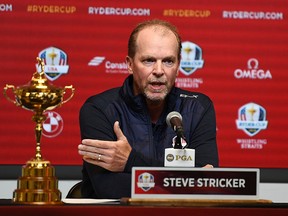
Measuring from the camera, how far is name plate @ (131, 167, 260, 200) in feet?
8.18

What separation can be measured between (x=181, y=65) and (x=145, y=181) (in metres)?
2.43

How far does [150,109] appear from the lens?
365 centimetres

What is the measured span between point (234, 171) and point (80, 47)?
249 cm

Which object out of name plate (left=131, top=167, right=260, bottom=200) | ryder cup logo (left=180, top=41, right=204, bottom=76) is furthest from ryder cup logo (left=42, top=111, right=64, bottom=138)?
name plate (left=131, top=167, right=260, bottom=200)

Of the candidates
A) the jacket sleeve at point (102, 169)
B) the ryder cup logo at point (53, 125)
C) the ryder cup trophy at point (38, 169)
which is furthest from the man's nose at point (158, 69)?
the ryder cup logo at point (53, 125)

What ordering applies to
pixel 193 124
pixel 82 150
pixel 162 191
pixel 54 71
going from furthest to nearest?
pixel 54 71, pixel 193 124, pixel 82 150, pixel 162 191

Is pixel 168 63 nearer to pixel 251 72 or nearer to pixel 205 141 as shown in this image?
pixel 205 141

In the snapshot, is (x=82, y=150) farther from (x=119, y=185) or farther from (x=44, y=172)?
(x=44, y=172)

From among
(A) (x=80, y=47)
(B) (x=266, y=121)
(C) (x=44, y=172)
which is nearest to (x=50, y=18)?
(A) (x=80, y=47)

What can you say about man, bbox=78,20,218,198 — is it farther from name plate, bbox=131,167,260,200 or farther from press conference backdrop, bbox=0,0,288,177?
press conference backdrop, bbox=0,0,288,177

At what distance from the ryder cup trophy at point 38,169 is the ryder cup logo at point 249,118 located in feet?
8.03

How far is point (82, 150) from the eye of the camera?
3.14 m

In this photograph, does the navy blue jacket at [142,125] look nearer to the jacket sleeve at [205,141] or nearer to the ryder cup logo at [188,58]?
the jacket sleeve at [205,141]

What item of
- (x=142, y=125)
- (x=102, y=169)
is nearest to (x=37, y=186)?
(x=102, y=169)
